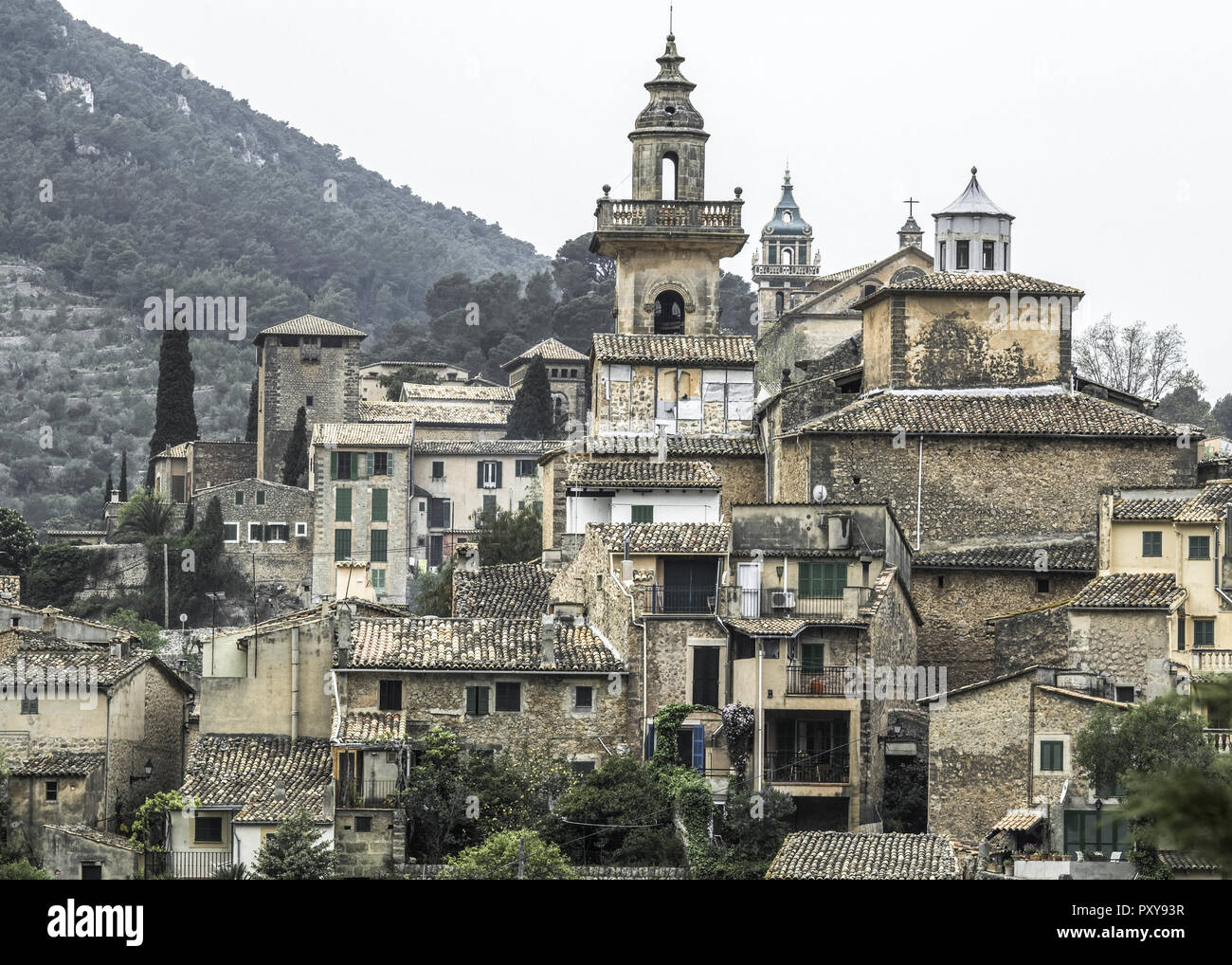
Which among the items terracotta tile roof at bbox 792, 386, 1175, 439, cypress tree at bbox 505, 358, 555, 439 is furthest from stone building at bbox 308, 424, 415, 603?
terracotta tile roof at bbox 792, 386, 1175, 439

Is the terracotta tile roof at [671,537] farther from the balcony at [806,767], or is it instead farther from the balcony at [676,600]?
the balcony at [806,767]

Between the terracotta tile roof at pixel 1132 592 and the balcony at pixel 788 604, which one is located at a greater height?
the terracotta tile roof at pixel 1132 592

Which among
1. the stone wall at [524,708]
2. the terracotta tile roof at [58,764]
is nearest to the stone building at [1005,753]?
the stone wall at [524,708]

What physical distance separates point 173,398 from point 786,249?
4349 centimetres

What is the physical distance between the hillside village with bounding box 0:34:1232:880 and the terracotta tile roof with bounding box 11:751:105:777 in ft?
0.23

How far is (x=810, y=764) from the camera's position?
35688 millimetres

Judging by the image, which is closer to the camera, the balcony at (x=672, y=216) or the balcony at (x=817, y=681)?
the balcony at (x=817, y=681)

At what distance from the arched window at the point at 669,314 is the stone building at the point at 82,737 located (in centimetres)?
1513

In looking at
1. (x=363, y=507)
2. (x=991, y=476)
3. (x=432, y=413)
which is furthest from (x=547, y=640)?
(x=432, y=413)

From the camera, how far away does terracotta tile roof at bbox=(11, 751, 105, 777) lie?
1554 inches

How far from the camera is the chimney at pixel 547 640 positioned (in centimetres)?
3712
